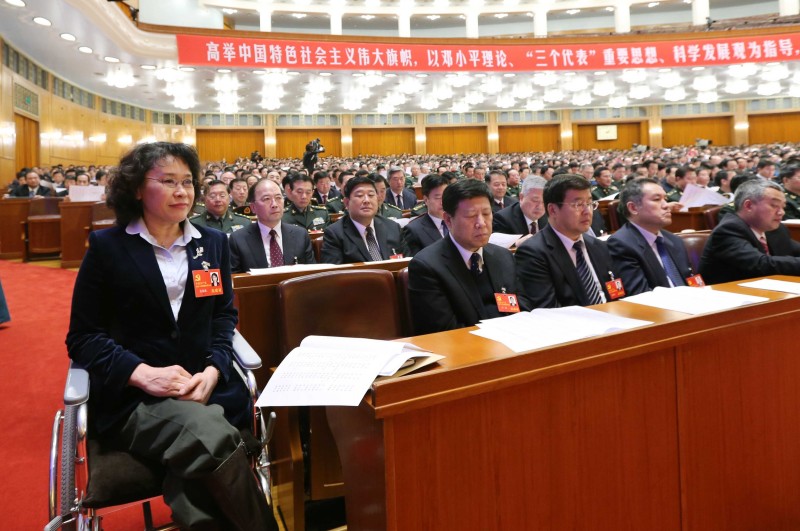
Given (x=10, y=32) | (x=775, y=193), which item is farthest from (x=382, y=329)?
(x=10, y=32)

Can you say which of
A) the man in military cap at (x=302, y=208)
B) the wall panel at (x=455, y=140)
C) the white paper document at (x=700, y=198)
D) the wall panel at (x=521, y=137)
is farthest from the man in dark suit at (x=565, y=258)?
the wall panel at (x=521, y=137)

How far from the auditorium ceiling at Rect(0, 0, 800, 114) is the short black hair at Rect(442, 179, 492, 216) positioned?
8275 millimetres

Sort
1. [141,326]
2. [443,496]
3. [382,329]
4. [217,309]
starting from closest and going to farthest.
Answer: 1. [443,496]
2. [141,326]
3. [217,309]
4. [382,329]

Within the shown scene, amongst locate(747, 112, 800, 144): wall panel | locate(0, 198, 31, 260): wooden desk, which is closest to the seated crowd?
locate(0, 198, 31, 260): wooden desk

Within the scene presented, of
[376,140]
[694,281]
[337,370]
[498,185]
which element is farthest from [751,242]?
[376,140]

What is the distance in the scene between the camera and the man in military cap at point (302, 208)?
166 inches

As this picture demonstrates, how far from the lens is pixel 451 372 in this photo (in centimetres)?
93

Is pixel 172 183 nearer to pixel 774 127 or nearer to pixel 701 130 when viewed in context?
pixel 701 130

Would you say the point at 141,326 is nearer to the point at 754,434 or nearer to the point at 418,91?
the point at 754,434

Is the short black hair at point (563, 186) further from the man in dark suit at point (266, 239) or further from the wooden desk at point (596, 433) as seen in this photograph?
the man in dark suit at point (266, 239)

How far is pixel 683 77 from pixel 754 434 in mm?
16858

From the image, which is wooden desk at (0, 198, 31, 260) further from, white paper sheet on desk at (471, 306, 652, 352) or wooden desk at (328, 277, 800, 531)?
wooden desk at (328, 277, 800, 531)

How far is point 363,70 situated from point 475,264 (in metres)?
9.77

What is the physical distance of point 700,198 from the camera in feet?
15.1
